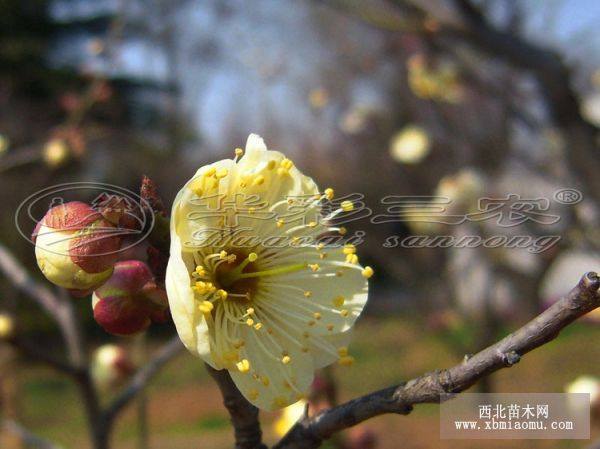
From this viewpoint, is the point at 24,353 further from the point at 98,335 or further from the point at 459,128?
the point at 98,335

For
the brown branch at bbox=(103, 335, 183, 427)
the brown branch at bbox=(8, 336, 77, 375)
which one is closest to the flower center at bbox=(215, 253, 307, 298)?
the brown branch at bbox=(103, 335, 183, 427)

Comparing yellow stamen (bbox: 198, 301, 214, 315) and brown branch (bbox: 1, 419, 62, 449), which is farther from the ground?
yellow stamen (bbox: 198, 301, 214, 315)

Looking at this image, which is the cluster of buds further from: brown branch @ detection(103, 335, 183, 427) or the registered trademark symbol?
the registered trademark symbol

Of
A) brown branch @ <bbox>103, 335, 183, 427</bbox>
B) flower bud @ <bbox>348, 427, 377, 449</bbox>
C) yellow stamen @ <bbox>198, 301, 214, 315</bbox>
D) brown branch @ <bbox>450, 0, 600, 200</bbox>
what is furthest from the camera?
brown branch @ <bbox>450, 0, 600, 200</bbox>

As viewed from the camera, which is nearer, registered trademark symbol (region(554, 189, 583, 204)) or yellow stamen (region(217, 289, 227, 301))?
yellow stamen (region(217, 289, 227, 301))

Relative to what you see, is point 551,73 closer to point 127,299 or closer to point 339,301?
point 339,301

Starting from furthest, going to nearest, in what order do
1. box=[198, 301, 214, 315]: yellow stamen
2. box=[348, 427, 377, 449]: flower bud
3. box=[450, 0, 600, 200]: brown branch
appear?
1. box=[450, 0, 600, 200]: brown branch
2. box=[348, 427, 377, 449]: flower bud
3. box=[198, 301, 214, 315]: yellow stamen

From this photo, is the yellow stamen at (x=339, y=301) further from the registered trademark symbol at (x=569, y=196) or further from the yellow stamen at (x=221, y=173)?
the registered trademark symbol at (x=569, y=196)
